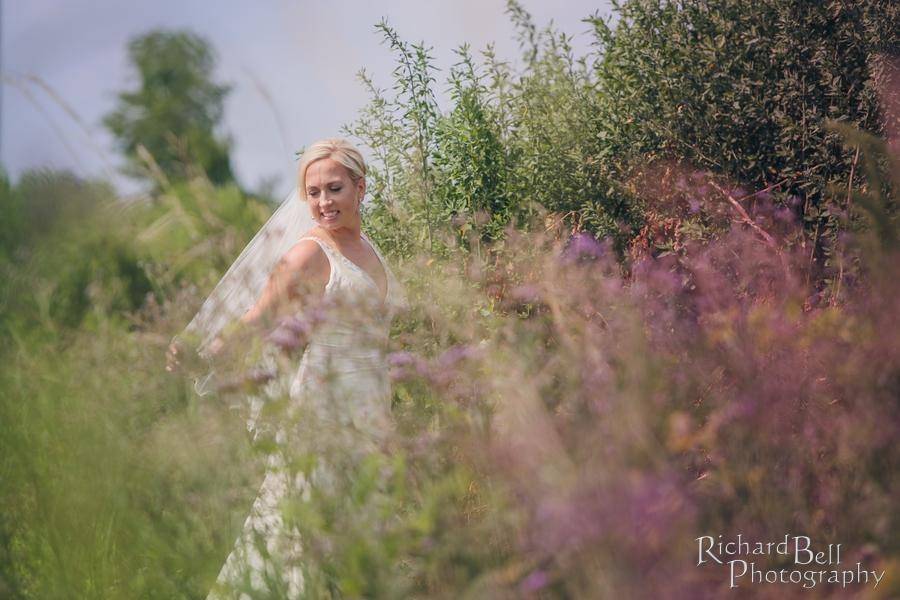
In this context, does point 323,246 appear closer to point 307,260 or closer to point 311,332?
point 307,260

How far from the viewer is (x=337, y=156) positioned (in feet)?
12.5

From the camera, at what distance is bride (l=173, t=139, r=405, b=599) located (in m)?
2.28

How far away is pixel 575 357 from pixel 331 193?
2156 mm

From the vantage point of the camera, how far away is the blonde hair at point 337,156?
3816 mm

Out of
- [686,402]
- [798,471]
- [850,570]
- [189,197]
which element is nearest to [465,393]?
[686,402]

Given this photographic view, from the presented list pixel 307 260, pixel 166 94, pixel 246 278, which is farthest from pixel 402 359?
pixel 166 94

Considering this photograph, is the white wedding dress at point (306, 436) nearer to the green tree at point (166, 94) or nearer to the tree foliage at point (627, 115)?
the tree foliage at point (627, 115)

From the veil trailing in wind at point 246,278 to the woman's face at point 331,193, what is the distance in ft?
0.75

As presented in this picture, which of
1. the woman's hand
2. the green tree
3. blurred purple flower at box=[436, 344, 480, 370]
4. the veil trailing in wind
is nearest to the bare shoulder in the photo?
the veil trailing in wind

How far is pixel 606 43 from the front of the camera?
177 inches

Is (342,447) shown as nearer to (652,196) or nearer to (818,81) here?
(652,196)

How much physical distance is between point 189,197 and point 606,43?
18.8ft

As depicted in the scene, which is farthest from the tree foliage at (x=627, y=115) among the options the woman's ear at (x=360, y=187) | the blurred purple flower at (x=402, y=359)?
the blurred purple flower at (x=402, y=359)

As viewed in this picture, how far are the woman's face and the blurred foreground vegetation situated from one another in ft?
1.47
